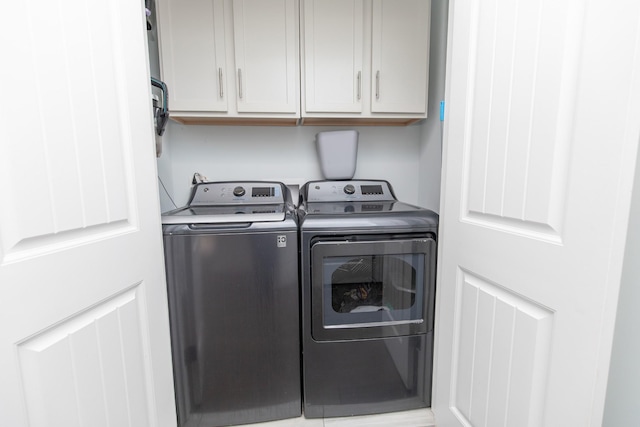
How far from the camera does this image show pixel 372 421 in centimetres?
124

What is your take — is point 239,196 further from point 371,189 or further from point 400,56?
point 400,56

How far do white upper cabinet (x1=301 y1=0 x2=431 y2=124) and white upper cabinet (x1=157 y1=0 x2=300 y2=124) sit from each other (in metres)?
0.10

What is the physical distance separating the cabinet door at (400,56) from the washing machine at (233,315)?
940mm

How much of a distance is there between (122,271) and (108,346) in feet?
0.68

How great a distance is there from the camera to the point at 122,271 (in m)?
0.77

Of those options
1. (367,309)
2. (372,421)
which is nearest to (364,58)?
(367,309)

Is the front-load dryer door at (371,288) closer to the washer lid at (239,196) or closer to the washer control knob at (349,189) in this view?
the washer lid at (239,196)

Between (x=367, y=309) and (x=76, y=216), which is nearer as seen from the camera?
(x=76, y=216)

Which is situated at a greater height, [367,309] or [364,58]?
[364,58]

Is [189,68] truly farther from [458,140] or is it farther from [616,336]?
[616,336]

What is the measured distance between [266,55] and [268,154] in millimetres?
586

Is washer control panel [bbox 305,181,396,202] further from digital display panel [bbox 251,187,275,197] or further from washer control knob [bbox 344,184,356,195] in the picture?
digital display panel [bbox 251,187,275,197]

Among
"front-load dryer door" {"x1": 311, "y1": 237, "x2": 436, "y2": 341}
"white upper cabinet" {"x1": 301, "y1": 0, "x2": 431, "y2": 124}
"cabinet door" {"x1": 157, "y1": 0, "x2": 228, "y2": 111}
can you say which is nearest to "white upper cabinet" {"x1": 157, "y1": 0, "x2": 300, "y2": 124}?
"cabinet door" {"x1": 157, "y1": 0, "x2": 228, "y2": 111}

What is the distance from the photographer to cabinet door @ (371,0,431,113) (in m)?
1.44
